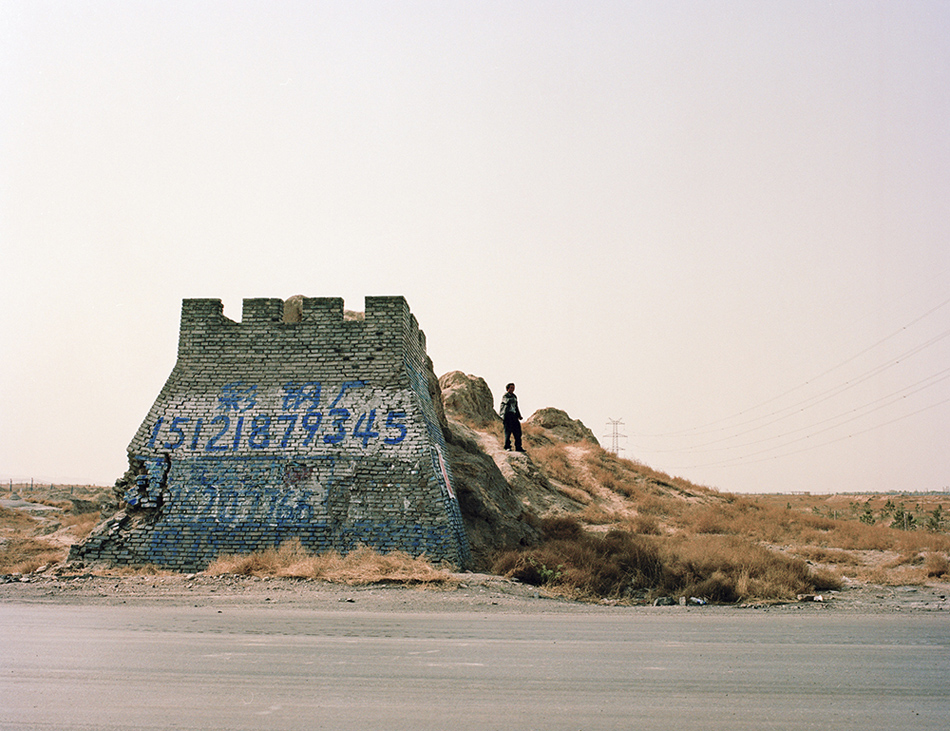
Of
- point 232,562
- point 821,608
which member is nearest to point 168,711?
point 232,562

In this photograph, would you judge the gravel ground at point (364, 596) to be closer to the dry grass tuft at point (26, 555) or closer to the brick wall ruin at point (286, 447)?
the dry grass tuft at point (26, 555)

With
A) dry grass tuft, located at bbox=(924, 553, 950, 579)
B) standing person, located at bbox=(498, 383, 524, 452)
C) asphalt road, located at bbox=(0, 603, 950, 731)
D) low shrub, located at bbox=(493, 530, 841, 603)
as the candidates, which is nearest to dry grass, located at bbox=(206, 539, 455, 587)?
low shrub, located at bbox=(493, 530, 841, 603)

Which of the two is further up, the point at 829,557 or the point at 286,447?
the point at 286,447

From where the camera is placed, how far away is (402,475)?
46.9 feet

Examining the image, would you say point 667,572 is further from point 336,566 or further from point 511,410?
point 511,410

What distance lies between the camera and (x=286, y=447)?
14719 mm

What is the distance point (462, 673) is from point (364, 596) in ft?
18.1

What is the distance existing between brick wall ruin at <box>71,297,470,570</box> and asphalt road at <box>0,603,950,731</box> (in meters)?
4.60

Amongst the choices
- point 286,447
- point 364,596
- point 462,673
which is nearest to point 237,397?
point 286,447

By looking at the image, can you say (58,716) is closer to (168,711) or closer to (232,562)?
(168,711)

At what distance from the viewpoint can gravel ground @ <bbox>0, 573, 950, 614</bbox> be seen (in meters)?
10.8

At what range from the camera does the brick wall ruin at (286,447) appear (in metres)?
14.0

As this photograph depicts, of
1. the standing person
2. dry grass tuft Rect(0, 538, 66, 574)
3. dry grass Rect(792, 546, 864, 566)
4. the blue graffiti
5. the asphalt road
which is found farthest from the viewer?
the standing person

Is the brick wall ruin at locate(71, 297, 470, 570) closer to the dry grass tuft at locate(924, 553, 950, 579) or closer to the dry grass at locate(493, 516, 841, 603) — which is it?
the dry grass at locate(493, 516, 841, 603)
